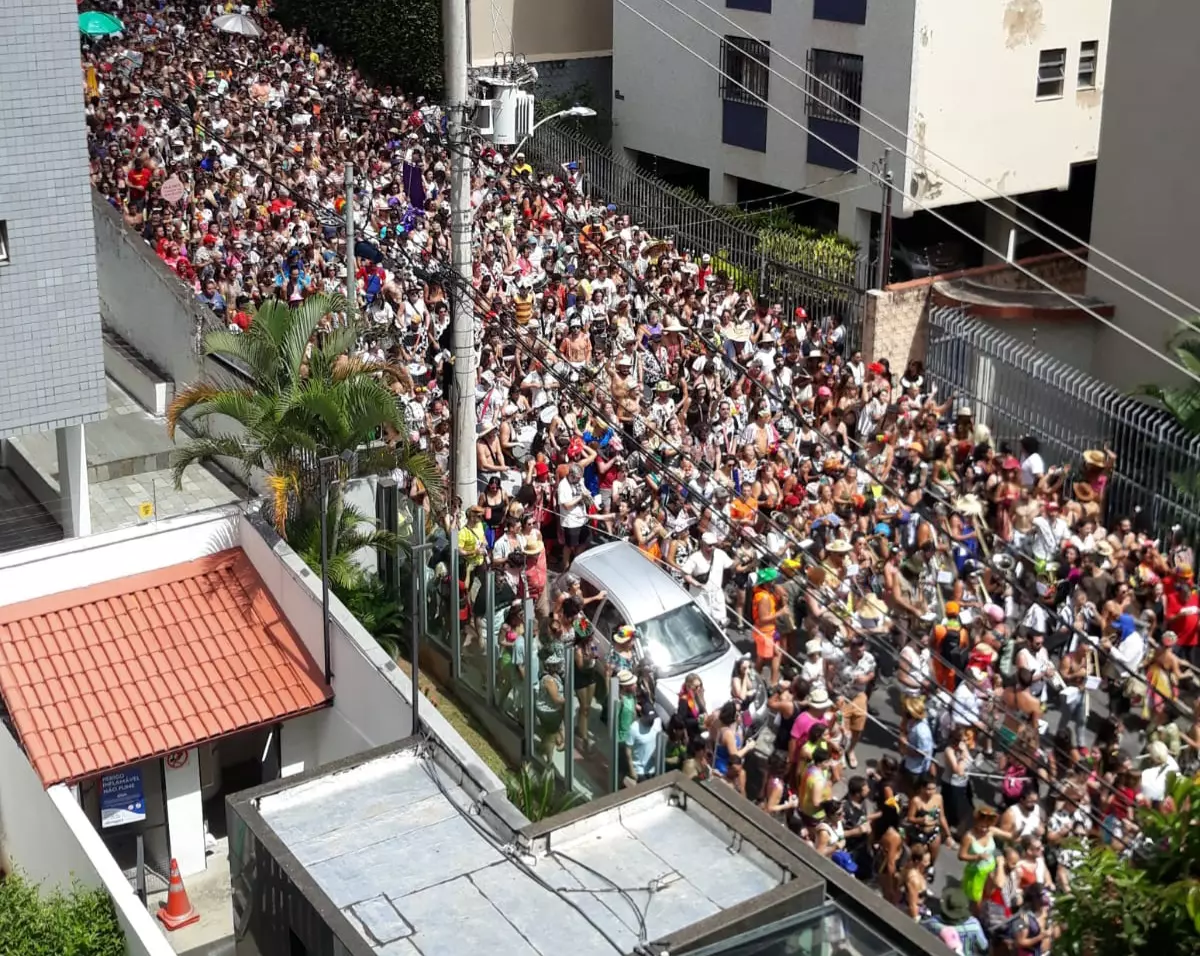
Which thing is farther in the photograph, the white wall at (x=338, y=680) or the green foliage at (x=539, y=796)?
the white wall at (x=338, y=680)

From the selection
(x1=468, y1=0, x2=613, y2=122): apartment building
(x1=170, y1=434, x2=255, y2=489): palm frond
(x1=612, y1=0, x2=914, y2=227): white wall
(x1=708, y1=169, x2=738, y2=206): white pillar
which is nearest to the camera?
(x1=170, y1=434, x2=255, y2=489): palm frond

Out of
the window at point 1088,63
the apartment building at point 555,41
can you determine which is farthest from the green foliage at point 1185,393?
the apartment building at point 555,41

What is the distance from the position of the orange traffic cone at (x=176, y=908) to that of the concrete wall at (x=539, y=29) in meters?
24.5

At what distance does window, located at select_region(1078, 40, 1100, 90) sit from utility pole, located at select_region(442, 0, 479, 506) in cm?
1667

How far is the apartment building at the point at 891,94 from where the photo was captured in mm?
27062

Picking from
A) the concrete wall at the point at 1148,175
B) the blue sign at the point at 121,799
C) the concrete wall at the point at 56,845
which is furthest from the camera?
the concrete wall at the point at 1148,175

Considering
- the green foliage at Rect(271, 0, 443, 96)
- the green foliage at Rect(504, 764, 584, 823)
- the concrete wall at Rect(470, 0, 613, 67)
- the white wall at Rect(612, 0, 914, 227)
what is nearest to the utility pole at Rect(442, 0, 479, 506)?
the green foliage at Rect(504, 764, 584, 823)

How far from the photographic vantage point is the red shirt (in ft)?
51.3

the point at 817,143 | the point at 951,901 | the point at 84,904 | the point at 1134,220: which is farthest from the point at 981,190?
the point at 84,904

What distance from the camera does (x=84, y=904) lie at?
37.8 feet

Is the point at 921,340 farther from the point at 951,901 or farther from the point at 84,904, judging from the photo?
the point at 84,904

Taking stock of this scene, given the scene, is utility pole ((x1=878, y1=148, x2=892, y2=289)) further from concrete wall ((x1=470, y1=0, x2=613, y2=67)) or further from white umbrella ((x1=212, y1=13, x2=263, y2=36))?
white umbrella ((x1=212, y1=13, x2=263, y2=36))

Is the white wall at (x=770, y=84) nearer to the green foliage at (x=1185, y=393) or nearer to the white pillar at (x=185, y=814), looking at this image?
the green foliage at (x=1185, y=393)

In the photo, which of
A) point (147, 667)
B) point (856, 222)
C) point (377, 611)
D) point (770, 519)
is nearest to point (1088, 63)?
point (856, 222)
